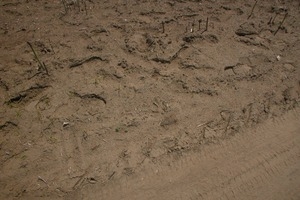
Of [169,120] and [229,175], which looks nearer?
[229,175]

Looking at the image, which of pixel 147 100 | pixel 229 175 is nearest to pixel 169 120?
pixel 147 100

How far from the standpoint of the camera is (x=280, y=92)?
10.0ft

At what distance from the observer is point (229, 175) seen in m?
2.46

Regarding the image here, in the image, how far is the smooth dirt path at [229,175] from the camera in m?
2.32

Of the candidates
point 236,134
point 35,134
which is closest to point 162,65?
point 236,134

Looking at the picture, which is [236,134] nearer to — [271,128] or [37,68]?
[271,128]

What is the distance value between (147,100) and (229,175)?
1194mm

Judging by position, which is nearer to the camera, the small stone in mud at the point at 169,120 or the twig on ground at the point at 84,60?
the small stone in mud at the point at 169,120

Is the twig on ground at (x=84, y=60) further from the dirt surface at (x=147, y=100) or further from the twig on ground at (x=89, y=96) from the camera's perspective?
the twig on ground at (x=89, y=96)

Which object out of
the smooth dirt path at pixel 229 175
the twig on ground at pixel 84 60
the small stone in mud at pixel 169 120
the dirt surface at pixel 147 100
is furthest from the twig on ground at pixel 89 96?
the smooth dirt path at pixel 229 175

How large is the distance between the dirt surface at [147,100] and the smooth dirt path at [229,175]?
1 cm

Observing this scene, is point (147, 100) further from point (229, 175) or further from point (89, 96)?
point (229, 175)

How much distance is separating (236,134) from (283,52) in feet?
5.21

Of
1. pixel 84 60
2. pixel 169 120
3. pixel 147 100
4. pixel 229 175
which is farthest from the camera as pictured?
pixel 84 60
